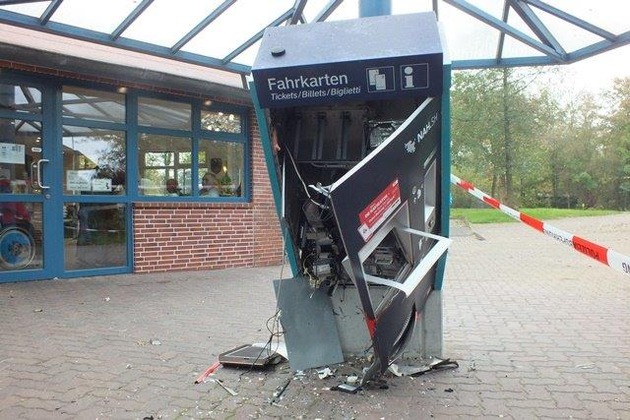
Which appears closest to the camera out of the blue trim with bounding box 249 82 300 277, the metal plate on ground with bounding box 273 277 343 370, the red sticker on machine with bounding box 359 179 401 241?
the red sticker on machine with bounding box 359 179 401 241

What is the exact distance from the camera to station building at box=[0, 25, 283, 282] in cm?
747

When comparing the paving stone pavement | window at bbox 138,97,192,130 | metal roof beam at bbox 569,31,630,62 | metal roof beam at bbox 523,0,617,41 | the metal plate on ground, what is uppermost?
metal roof beam at bbox 523,0,617,41

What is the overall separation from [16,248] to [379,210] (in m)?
6.21

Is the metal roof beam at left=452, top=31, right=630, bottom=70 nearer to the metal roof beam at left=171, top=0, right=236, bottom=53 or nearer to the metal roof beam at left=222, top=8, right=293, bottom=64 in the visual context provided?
the metal roof beam at left=222, top=8, right=293, bottom=64

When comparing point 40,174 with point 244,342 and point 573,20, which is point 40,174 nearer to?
point 244,342

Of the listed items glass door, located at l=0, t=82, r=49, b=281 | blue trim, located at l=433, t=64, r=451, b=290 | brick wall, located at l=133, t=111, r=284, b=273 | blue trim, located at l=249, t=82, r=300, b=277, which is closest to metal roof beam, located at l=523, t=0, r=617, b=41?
blue trim, located at l=433, t=64, r=451, b=290

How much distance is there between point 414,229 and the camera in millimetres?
3820

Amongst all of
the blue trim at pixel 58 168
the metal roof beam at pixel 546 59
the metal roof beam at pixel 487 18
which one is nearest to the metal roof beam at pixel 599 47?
the metal roof beam at pixel 546 59

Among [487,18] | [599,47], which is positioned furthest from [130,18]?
[599,47]

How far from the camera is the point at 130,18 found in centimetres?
629

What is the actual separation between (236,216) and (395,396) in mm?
6279

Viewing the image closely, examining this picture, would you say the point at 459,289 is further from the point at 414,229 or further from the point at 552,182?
the point at 552,182

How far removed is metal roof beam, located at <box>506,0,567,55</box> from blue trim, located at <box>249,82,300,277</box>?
4105 millimetres

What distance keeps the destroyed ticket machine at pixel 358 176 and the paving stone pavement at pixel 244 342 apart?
0.34 metres
